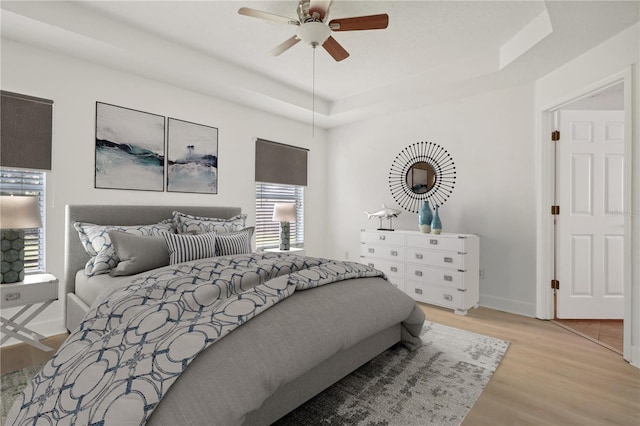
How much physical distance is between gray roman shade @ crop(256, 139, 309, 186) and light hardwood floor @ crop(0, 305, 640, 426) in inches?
110

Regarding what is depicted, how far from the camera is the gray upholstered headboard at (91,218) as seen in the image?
2814 mm

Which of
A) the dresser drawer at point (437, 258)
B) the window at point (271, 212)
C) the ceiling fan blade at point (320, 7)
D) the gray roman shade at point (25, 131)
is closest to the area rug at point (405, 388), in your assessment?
the dresser drawer at point (437, 258)

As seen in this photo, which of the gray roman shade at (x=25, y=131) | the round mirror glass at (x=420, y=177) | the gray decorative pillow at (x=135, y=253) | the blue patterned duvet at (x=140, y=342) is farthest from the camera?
the round mirror glass at (x=420, y=177)

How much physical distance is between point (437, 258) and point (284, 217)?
6.32 feet

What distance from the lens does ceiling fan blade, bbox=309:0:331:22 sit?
212 centimetres

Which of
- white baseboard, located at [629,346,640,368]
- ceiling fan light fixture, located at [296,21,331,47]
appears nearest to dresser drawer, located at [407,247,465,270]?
white baseboard, located at [629,346,640,368]

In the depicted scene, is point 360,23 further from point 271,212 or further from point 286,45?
point 271,212

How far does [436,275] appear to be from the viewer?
3.58 metres

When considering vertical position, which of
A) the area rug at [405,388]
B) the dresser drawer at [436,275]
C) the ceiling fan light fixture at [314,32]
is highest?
the ceiling fan light fixture at [314,32]

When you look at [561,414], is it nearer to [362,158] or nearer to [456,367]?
[456,367]

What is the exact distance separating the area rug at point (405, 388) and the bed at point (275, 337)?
119mm

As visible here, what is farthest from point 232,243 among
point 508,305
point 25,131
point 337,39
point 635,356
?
point 635,356

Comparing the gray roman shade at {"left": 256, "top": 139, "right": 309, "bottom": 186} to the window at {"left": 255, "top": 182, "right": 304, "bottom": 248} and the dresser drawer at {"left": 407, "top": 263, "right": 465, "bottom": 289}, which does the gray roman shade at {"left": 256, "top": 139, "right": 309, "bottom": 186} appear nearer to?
the window at {"left": 255, "top": 182, "right": 304, "bottom": 248}

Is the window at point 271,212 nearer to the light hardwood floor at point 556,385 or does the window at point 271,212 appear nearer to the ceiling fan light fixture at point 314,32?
the ceiling fan light fixture at point 314,32
